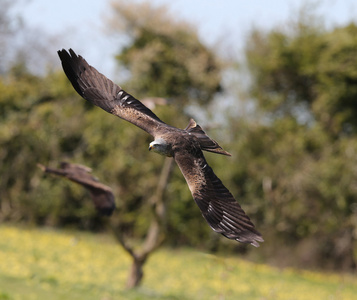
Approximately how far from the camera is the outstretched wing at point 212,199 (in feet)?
12.7

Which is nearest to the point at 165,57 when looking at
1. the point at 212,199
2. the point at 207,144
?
the point at 207,144

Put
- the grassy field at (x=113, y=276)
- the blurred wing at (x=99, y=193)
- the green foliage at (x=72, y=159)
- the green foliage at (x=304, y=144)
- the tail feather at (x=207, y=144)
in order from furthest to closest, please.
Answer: the green foliage at (x=72, y=159)
the green foliage at (x=304, y=144)
the grassy field at (x=113, y=276)
the blurred wing at (x=99, y=193)
the tail feather at (x=207, y=144)

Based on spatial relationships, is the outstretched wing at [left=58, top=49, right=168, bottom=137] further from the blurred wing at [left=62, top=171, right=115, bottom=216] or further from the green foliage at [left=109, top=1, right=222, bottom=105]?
the green foliage at [left=109, top=1, right=222, bottom=105]

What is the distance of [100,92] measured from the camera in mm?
4910

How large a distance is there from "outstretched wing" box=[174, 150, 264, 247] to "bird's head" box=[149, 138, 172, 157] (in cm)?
9

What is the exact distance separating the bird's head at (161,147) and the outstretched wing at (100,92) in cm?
43

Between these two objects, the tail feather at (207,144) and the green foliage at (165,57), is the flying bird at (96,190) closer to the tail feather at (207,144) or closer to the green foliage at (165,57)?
the tail feather at (207,144)

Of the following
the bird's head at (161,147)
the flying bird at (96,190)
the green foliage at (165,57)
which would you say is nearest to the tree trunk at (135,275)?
the flying bird at (96,190)

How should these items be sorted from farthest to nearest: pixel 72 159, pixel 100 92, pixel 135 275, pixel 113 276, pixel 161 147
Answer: pixel 72 159 → pixel 113 276 → pixel 135 275 → pixel 100 92 → pixel 161 147

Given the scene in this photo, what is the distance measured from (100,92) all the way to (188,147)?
3.47 feet

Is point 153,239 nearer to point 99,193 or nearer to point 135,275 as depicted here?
point 135,275

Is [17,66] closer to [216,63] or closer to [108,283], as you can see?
[216,63]

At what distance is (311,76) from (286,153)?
356cm

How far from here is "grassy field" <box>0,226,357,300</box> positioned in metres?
8.98
